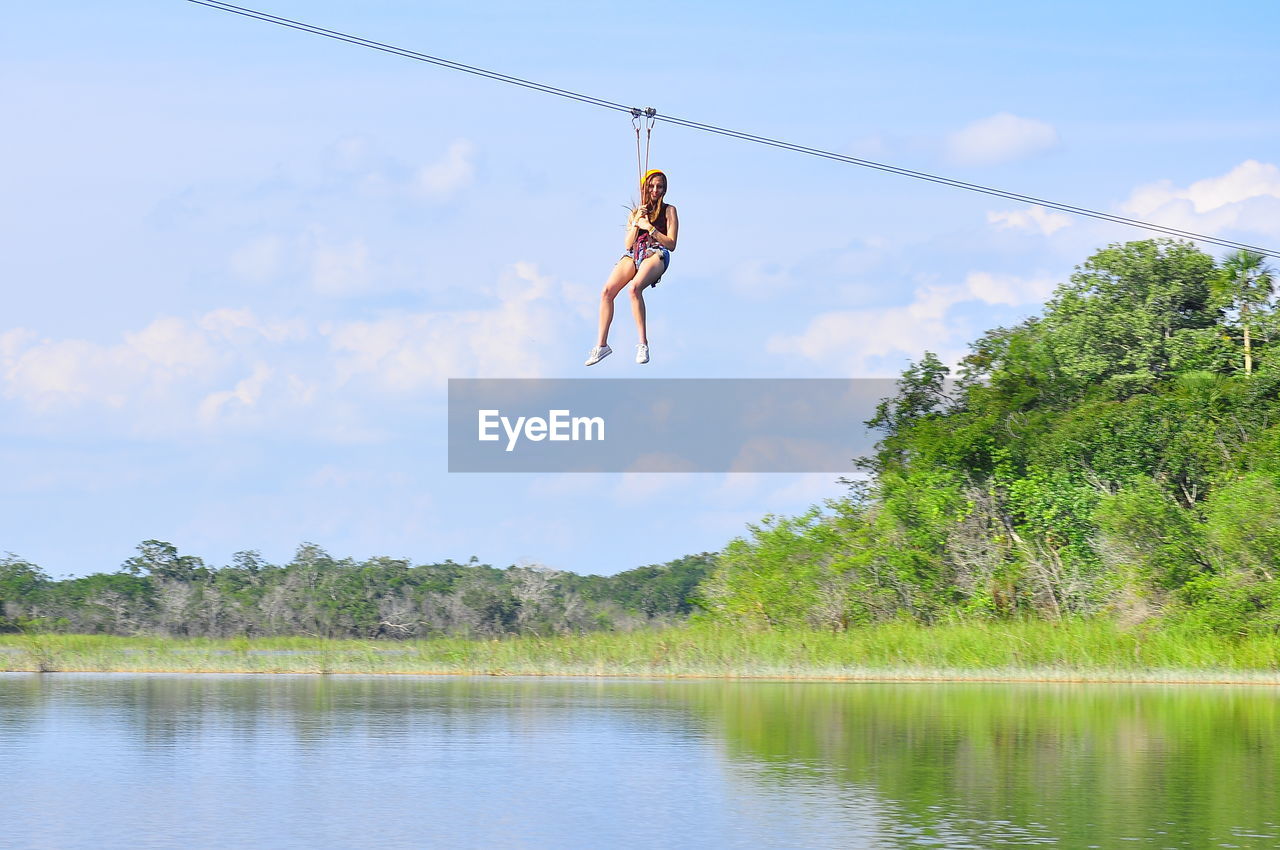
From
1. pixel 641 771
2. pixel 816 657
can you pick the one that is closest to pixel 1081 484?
pixel 816 657

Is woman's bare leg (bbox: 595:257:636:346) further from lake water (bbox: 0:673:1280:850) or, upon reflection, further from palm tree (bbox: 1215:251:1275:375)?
palm tree (bbox: 1215:251:1275:375)

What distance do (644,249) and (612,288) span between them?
491 millimetres

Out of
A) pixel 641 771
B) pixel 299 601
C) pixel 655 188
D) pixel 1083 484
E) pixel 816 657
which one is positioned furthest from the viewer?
pixel 299 601

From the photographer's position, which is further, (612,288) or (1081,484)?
(1081,484)

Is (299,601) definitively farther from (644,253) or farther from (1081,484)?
(644,253)

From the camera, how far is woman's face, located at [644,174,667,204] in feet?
49.4

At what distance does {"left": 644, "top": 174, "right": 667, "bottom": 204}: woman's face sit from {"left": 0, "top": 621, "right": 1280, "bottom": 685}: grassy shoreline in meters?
26.8

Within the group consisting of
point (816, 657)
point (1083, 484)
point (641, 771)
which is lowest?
point (641, 771)

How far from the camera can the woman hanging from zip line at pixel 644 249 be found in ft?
49.4

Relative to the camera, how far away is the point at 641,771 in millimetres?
19562

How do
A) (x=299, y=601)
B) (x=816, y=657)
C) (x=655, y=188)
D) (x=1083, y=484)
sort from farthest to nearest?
(x=299, y=601)
(x=1083, y=484)
(x=816, y=657)
(x=655, y=188)

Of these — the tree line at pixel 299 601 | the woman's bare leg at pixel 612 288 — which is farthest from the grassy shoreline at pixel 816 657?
the woman's bare leg at pixel 612 288

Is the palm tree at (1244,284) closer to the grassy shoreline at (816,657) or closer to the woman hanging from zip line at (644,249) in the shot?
the grassy shoreline at (816,657)

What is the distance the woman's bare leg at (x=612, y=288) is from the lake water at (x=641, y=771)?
15.9 feet
